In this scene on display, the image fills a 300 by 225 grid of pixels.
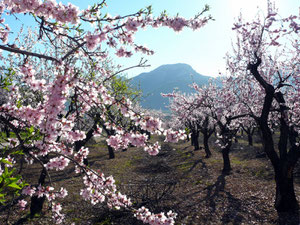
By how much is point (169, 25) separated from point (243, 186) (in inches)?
389

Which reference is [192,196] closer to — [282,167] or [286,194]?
[286,194]

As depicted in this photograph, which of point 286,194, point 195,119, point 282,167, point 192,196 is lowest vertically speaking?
point 192,196

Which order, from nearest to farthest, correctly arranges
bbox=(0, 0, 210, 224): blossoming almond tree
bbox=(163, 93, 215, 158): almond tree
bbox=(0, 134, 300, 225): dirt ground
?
bbox=(0, 0, 210, 224): blossoming almond tree, bbox=(0, 134, 300, 225): dirt ground, bbox=(163, 93, 215, 158): almond tree

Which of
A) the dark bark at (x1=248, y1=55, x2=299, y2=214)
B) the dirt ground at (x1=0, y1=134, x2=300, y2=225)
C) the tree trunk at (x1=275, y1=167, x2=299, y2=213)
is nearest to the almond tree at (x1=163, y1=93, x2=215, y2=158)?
the dirt ground at (x1=0, y1=134, x2=300, y2=225)

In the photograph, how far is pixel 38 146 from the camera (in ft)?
13.6

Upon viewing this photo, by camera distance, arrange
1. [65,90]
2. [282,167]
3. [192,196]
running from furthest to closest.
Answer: [192,196]
[282,167]
[65,90]

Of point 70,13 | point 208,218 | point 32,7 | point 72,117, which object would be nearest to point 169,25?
point 70,13

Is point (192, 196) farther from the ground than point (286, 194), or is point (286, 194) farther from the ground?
point (286, 194)

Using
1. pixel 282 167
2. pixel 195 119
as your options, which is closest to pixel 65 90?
pixel 282 167

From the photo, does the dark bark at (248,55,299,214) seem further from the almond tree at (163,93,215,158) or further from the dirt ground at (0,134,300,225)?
the almond tree at (163,93,215,158)

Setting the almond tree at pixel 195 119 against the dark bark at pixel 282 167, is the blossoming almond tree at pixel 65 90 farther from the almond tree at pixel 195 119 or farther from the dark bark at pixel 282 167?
the almond tree at pixel 195 119

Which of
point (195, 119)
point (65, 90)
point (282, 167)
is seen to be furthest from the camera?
point (195, 119)

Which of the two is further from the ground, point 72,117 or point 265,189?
point 72,117

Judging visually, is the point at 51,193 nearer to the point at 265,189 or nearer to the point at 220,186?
the point at 220,186
